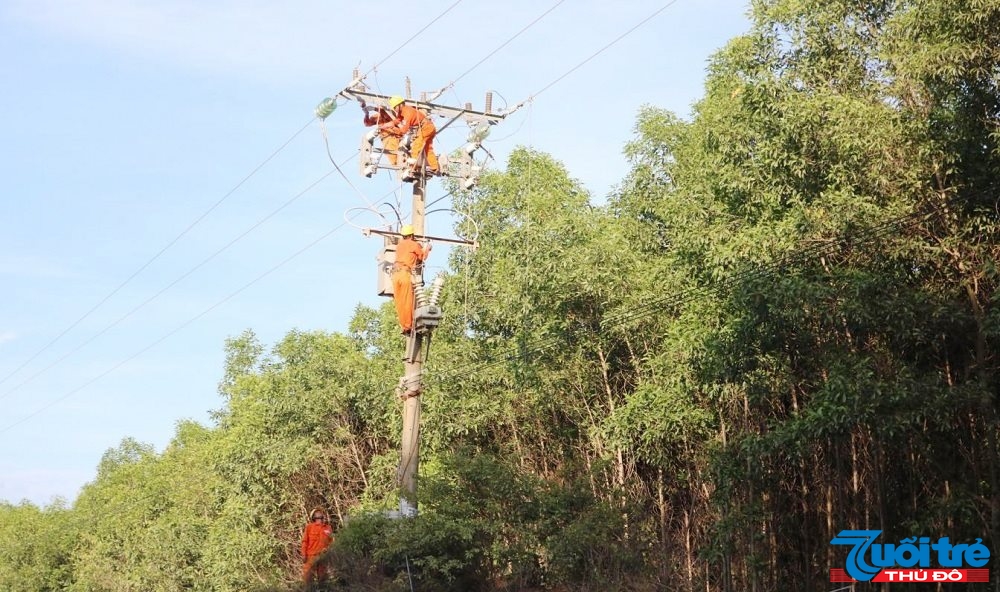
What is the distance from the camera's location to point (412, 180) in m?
18.4

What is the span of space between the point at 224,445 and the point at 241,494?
5388 mm

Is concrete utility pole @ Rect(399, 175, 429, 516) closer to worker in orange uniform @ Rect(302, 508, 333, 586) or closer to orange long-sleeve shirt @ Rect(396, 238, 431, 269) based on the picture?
orange long-sleeve shirt @ Rect(396, 238, 431, 269)

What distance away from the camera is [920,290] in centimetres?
1397

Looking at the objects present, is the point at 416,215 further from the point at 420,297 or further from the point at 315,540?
the point at 315,540

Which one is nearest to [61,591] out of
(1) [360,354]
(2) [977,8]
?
(1) [360,354]

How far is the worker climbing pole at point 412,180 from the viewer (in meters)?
17.9

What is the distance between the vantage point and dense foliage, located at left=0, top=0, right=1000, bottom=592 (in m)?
13.9

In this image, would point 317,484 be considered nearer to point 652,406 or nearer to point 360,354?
point 360,354

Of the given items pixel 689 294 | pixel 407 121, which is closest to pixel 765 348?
pixel 689 294

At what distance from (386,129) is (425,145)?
2.17 ft

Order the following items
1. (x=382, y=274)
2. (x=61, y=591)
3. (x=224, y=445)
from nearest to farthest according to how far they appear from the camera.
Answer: (x=382, y=274) < (x=224, y=445) < (x=61, y=591)

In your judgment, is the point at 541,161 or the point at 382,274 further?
the point at 541,161

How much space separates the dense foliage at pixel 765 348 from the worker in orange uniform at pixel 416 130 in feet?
9.23

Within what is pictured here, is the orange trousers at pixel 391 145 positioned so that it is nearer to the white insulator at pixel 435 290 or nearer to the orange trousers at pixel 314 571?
the white insulator at pixel 435 290
